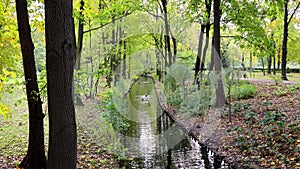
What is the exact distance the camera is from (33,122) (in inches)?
213

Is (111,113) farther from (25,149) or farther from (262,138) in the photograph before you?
(262,138)

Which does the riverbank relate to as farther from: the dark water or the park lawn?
the park lawn

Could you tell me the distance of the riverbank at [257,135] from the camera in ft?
21.7

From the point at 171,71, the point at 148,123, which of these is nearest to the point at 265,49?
the point at 171,71

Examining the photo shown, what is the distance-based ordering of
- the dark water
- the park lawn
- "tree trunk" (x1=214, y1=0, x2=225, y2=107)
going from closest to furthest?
the park lawn → the dark water → "tree trunk" (x1=214, y1=0, x2=225, y2=107)

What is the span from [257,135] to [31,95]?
6.27 m

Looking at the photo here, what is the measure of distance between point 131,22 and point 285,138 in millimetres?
18444

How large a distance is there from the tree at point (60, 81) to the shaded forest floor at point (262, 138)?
483cm

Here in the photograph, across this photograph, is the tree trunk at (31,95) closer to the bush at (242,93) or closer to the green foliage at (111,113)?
the green foliage at (111,113)

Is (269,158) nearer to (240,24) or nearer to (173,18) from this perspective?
(240,24)

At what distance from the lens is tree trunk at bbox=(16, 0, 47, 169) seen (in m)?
5.17

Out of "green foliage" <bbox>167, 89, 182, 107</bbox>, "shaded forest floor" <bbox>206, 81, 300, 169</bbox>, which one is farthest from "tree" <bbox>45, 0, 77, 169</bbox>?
"green foliage" <bbox>167, 89, 182, 107</bbox>

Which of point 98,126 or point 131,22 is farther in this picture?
point 131,22

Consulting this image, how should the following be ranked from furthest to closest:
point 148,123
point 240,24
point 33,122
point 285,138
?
1. point 240,24
2. point 148,123
3. point 285,138
4. point 33,122
